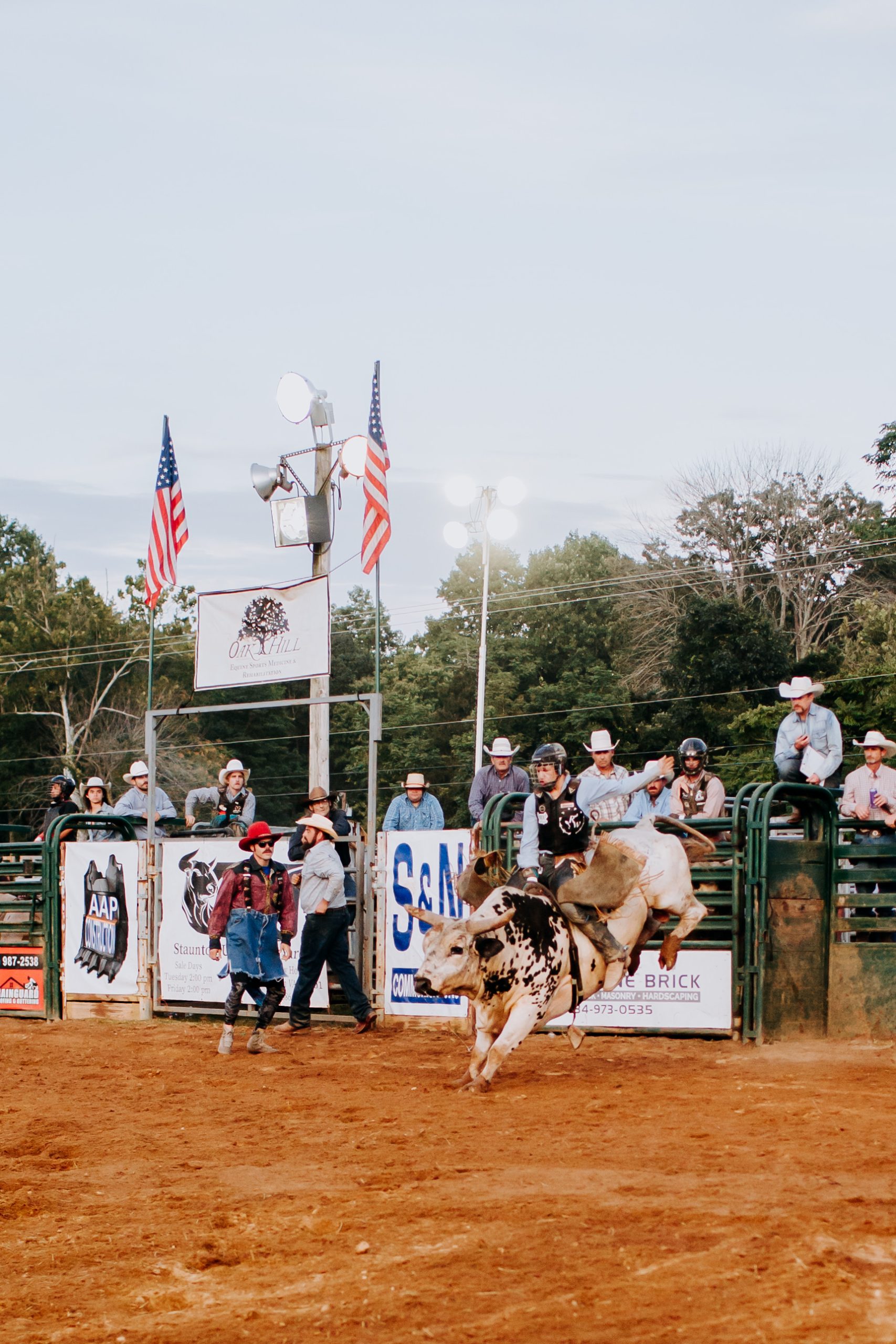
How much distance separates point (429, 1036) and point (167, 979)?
3.71 meters

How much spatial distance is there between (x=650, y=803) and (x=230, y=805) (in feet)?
15.8

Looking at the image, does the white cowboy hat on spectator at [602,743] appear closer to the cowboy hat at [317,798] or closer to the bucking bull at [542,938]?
the bucking bull at [542,938]

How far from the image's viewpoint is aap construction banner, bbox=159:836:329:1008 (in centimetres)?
1448

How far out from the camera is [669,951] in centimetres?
1014

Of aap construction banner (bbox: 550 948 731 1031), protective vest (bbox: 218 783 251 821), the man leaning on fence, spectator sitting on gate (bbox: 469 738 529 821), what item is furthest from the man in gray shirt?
the man leaning on fence

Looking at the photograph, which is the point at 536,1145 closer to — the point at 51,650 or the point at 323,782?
the point at 323,782

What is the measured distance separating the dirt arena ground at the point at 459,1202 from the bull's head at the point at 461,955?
751mm

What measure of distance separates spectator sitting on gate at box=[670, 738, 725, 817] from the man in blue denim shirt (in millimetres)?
632

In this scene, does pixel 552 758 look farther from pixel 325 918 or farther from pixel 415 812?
pixel 415 812

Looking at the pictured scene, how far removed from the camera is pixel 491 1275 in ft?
17.3

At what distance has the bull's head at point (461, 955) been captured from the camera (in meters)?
9.43

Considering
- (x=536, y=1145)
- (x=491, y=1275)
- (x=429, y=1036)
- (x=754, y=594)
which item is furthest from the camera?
(x=754, y=594)

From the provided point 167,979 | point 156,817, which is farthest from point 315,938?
point 156,817

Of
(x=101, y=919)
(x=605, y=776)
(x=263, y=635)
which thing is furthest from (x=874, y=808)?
(x=101, y=919)
